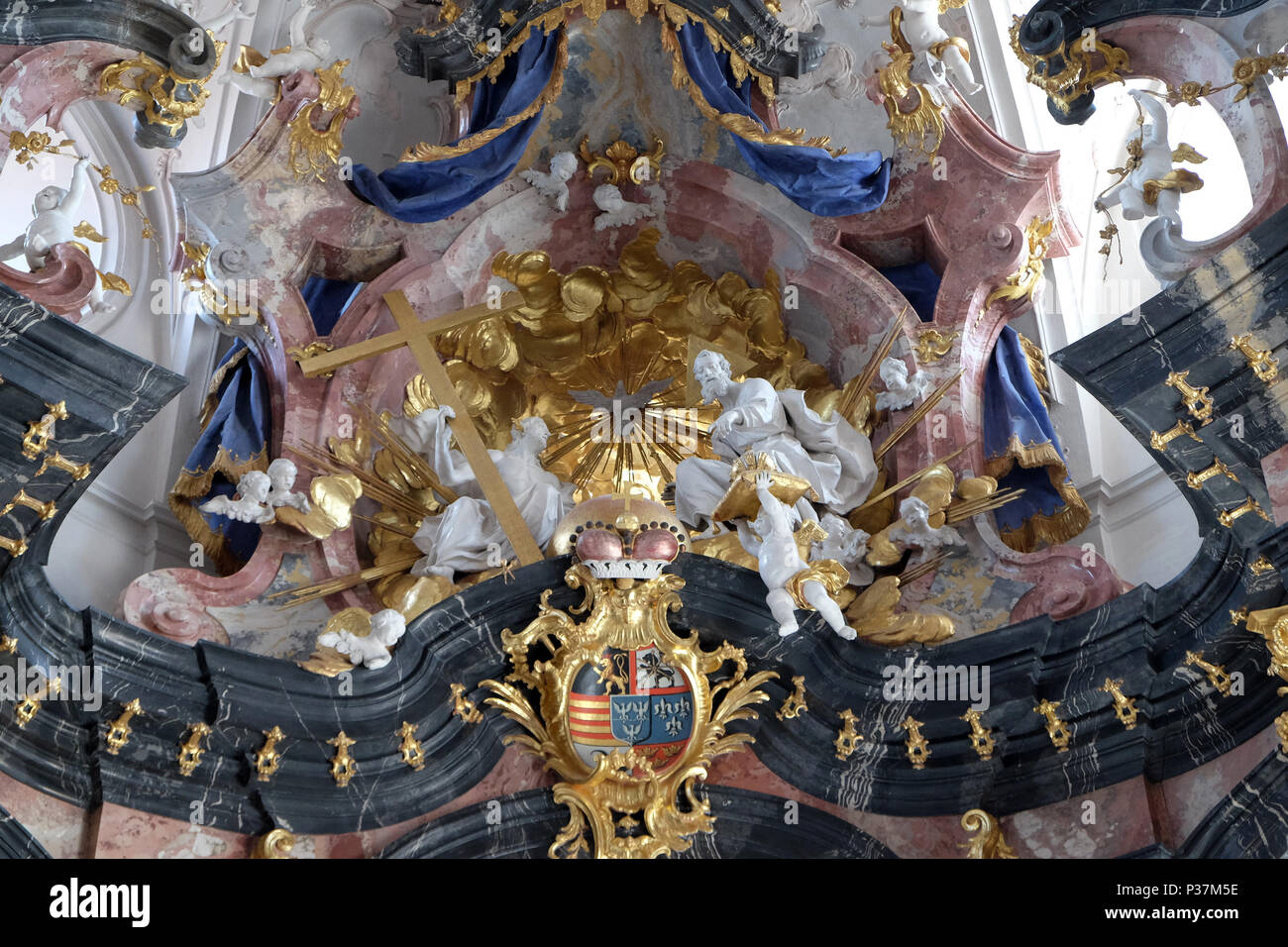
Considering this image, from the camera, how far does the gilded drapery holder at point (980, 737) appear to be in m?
8.59

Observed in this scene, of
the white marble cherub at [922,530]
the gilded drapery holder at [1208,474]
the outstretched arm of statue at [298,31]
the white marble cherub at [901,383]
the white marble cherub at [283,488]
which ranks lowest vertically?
the gilded drapery holder at [1208,474]

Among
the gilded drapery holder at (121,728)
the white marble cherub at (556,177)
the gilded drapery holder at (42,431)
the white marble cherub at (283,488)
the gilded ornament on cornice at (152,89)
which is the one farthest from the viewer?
the white marble cherub at (556,177)

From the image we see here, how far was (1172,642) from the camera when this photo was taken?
27.5ft

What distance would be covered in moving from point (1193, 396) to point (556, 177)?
3966mm

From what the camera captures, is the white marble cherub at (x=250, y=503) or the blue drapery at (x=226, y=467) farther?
the blue drapery at (x=226, y=467)

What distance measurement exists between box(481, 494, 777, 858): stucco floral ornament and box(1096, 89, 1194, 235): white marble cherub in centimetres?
261

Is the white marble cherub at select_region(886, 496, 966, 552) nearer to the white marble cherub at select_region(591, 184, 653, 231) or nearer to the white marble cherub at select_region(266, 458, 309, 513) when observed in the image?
the white marble cherub at select_region(591, 184, 653, 231)

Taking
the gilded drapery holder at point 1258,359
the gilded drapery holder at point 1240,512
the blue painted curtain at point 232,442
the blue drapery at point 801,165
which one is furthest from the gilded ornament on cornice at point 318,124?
the gilded drapery holder at point 1240,512

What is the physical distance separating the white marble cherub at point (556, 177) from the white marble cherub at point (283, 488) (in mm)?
2233

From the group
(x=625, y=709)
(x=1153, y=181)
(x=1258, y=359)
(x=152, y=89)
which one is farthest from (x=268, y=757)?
(x=1153, y=181)

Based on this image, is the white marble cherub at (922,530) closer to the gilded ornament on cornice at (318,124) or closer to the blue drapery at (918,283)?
the blue drapery at (918,283)

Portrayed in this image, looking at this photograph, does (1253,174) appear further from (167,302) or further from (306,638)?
(167,302)

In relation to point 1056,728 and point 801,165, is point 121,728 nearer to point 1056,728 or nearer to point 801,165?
point 1056,728

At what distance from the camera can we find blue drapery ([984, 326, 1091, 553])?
31.0 feet
